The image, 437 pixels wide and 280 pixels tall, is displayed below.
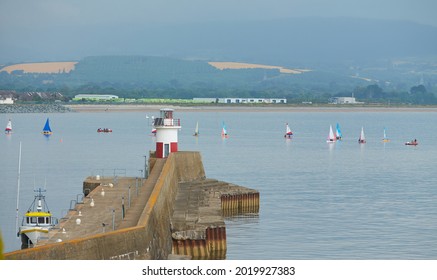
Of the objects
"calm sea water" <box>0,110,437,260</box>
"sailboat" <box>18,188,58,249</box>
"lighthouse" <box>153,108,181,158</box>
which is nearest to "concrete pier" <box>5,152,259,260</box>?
"lighthouse" <box>153,108,181,158</box>

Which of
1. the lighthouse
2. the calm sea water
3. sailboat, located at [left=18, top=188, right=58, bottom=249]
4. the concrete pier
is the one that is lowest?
the calm sea water

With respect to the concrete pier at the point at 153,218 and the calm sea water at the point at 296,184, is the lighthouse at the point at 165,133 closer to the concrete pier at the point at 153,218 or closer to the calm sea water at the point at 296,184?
the concrete pier at the point at 153,218

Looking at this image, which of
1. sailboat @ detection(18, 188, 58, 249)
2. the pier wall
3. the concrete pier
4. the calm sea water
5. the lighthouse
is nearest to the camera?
Answer: the pier wall

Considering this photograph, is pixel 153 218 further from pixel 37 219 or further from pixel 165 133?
pixel 165 133

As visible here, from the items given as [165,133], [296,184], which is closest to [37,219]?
[165,133]

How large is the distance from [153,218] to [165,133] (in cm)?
1939

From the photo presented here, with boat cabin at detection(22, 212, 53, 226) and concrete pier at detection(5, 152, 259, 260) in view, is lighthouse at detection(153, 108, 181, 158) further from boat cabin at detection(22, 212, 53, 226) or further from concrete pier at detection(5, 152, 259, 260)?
boat cabin at detection(22, 212, 53, 226)

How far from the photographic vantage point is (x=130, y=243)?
2119cm

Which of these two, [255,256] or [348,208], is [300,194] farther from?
[255,256]

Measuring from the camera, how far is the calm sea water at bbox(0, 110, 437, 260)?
3631 centimetres

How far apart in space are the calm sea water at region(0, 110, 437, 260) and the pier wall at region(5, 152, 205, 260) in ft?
14.2

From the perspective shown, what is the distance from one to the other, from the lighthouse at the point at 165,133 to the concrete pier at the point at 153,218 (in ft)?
1.52

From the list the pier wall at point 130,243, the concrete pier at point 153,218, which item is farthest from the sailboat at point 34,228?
the pier wall at point 130,243

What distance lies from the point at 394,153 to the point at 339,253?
65610 millimetres
